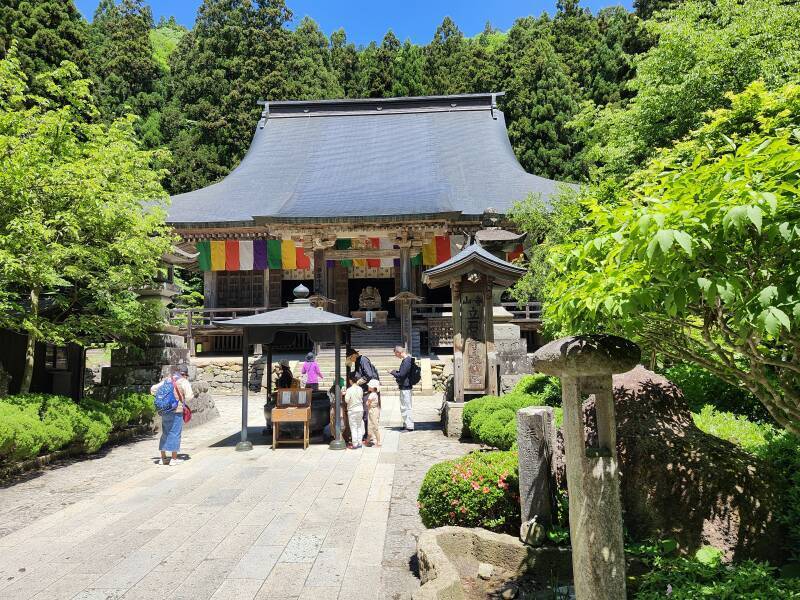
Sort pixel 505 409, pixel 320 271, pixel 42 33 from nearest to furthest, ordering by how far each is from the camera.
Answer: pixel 505 409, pixel 320 271, pixel 42 33

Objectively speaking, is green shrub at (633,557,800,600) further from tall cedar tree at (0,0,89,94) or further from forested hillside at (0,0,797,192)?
tall cedar tree at (0,0,89,94)

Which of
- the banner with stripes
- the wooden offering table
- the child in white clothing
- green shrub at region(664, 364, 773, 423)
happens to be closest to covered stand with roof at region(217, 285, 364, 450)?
the child in white clothing

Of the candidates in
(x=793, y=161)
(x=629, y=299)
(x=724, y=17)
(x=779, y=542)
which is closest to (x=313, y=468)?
(x=779, y=542)

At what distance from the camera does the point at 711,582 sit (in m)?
2.82

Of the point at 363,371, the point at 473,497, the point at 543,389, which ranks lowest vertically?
the point at 473,497

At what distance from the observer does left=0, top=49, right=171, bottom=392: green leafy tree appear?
7543 millimetres

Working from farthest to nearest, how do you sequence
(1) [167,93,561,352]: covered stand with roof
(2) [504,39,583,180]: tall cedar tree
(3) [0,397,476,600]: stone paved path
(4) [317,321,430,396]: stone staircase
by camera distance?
(2) [504,39,583,180]: tall cedar tree
(1) [167,93,561,352]: covered stand with roof
(4) [317,321,430,396]: stone staircase
(3) [0,397,476,600]: stone paved path

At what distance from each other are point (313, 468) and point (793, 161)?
6761 millimetres

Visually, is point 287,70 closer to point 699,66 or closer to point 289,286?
point 289,286

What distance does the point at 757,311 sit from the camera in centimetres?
189

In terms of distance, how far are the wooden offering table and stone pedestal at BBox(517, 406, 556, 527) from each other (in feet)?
18.0

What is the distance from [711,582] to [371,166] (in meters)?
21.1

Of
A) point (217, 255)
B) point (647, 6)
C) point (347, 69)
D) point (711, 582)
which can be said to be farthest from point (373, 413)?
point (347, 69)

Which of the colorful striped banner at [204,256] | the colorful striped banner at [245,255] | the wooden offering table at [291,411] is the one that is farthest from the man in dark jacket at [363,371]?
the colorful striped banner at [204,256]
